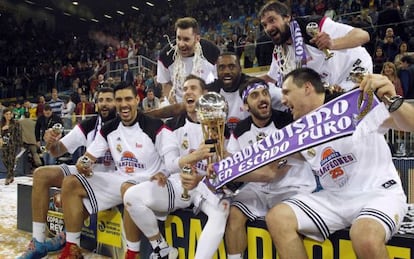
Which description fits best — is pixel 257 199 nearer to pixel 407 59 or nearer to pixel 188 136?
pixel 188 136

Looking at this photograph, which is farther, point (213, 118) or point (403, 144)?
point (403, 144)

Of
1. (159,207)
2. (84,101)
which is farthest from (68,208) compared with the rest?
(84,101)

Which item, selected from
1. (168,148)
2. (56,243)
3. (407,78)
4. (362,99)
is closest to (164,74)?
(168,148)

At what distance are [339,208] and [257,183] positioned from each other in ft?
1.99

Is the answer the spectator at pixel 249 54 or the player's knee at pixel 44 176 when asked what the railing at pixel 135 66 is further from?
the player's knee at pixel 44 176

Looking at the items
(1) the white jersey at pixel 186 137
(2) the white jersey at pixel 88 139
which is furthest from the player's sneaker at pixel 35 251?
(1) the white jersey at pixel 186 137

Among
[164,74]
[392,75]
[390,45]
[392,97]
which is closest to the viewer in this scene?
[392,97]

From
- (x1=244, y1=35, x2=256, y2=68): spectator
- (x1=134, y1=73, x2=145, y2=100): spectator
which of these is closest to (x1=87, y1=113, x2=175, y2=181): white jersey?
(x1=244, y1=35, x2=256, y2=68): spectator

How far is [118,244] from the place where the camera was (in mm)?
3326

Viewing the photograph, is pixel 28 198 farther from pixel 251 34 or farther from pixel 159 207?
pixel 251 34

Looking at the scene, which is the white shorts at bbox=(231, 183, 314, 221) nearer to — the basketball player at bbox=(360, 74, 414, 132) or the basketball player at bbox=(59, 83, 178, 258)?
the basketball player at bbox=(59, 83, 178, 258)

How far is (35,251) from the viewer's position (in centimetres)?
326

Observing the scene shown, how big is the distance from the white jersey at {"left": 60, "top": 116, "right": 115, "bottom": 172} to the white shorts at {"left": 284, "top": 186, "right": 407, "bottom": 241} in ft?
5.93

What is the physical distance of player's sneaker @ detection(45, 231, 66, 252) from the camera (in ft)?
11.2
